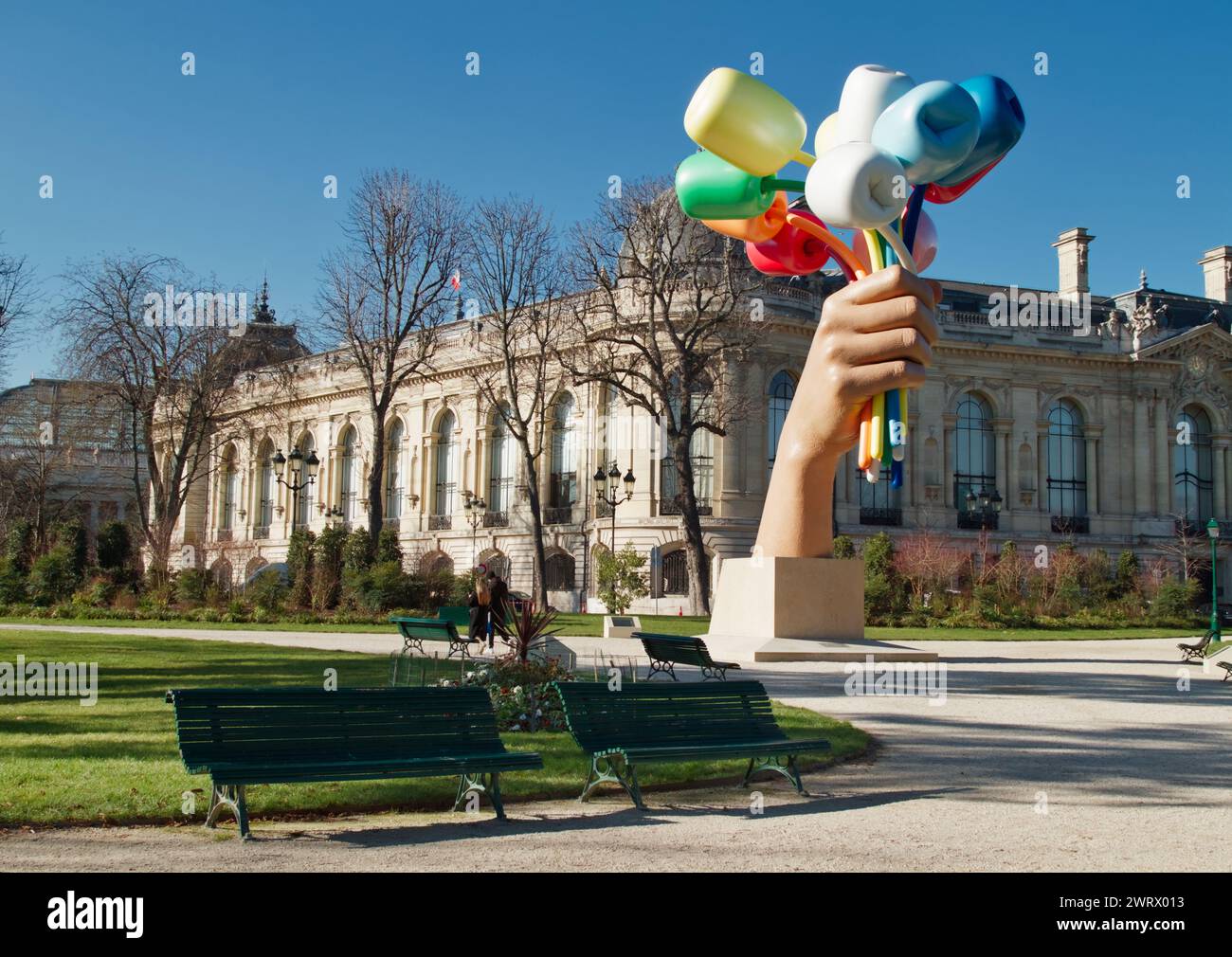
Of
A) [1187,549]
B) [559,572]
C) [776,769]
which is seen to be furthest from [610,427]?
[776,769]

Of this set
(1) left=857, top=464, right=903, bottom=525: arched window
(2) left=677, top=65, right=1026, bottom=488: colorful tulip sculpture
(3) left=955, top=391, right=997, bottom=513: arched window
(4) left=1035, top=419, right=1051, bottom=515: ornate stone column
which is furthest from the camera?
(4) left=1035, top=419, right=1051, bottom=515: ornate stone column

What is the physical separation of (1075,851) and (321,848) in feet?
13.5

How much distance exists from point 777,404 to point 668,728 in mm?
42159

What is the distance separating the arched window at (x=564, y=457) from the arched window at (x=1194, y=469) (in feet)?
91.9

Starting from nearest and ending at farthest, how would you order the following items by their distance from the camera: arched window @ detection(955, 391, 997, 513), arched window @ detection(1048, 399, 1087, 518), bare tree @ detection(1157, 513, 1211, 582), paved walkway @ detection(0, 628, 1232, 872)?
paved walkway @ detection(0, 628, 1232, 872), bare tree @ detection(1157, 513, 1211, 582), arched window @ detection(955, 391, 997, 513), arched window @ detection(1048, 399, 1087, 518)

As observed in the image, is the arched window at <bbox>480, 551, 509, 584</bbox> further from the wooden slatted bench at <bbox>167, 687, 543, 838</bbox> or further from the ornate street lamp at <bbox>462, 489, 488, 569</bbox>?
the wooden slatted bench at <bbox>167, 687, 543, 838</bbox>

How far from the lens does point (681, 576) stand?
4619 centimetres

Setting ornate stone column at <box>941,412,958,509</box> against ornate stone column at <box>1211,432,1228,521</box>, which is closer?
ornate stone column at <box>941,412,958,509</box>

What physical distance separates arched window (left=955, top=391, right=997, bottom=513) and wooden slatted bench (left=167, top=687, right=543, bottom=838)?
49.2 m

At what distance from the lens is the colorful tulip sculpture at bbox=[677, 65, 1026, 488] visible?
15.9 meters

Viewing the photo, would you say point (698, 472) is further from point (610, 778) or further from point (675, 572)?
point (610, 778)

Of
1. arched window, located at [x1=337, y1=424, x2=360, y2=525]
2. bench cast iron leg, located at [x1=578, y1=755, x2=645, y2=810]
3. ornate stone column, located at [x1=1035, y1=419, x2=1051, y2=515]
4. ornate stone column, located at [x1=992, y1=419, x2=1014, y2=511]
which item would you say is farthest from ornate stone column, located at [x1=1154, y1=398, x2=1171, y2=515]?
bench cast iron leg, located at [x1=578, y1=755, x2=645, y2=810]

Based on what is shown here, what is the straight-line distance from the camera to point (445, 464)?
5912 cm

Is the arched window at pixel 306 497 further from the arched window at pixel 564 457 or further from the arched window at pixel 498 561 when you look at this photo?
the arched window at pixel 564 457
